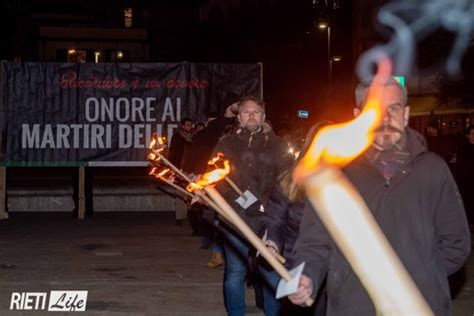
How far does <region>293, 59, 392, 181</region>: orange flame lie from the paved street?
142 inches

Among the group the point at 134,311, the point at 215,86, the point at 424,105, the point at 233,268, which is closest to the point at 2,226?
the point at 215,86

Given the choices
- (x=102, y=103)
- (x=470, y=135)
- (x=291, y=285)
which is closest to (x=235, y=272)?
(x=291, y=285)

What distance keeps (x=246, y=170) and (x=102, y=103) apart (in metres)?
8.44

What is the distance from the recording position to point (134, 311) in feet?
25.1

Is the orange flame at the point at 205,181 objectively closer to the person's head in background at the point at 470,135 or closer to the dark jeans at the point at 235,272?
the dark jeans at the point at 235,272

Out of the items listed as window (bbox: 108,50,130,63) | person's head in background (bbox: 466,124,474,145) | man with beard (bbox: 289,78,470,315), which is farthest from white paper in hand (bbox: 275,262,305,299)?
window (bbox: 108,50,130,63)

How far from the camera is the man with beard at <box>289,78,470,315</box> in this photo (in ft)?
12.0

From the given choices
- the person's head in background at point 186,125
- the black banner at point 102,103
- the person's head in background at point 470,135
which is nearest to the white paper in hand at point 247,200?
the person's head in background at point 186,125

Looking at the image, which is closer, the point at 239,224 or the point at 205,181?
the point at 239,224

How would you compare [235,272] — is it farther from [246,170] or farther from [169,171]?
[169,171]

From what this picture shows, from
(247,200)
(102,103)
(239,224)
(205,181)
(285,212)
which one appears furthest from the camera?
(102,103)

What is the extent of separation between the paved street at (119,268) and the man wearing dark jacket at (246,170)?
108 centimetres

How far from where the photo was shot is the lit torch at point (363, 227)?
3.61 meters

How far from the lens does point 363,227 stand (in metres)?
3.67
